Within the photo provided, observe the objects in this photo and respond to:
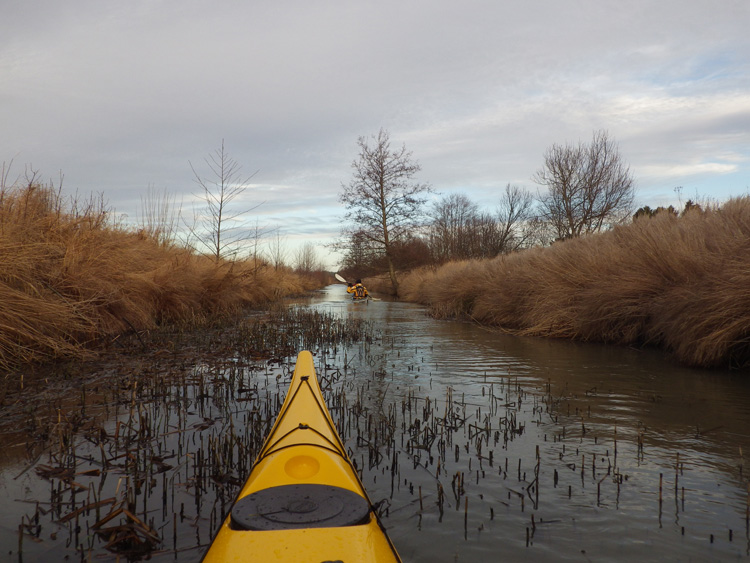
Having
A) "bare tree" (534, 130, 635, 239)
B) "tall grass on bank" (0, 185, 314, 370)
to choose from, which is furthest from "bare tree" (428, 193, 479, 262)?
"tall grass on bank" (0, 185, 314, 370)

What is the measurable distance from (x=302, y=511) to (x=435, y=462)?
4.95 ft

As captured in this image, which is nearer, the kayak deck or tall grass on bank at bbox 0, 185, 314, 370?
the kayak deck

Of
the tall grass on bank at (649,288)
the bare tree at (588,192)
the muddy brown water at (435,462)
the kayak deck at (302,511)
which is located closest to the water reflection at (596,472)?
the muddy brown water at (435,462)

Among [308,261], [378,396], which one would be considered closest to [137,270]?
[378,396]

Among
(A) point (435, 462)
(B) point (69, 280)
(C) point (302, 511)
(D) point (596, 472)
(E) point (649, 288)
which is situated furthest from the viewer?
(E) point (649, 288)

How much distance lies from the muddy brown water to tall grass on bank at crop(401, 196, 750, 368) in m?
0.64

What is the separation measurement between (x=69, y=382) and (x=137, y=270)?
12.9 ft

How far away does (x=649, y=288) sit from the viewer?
759cm

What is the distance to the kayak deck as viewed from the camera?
1.69 meters

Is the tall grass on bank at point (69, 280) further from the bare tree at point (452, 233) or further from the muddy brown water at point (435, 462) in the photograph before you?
the bare tree at point (452, 233)

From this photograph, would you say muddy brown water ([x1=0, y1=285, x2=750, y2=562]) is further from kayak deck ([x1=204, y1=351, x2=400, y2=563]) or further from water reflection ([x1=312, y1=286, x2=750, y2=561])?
kayak deck ([x1=204, y1=351, x2=400, y2=563])

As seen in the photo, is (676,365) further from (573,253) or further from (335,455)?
(335,455)

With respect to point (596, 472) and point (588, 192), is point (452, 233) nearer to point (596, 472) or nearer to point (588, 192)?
point (588, 192)

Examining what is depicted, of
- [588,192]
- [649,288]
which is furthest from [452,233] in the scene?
[649,288]
